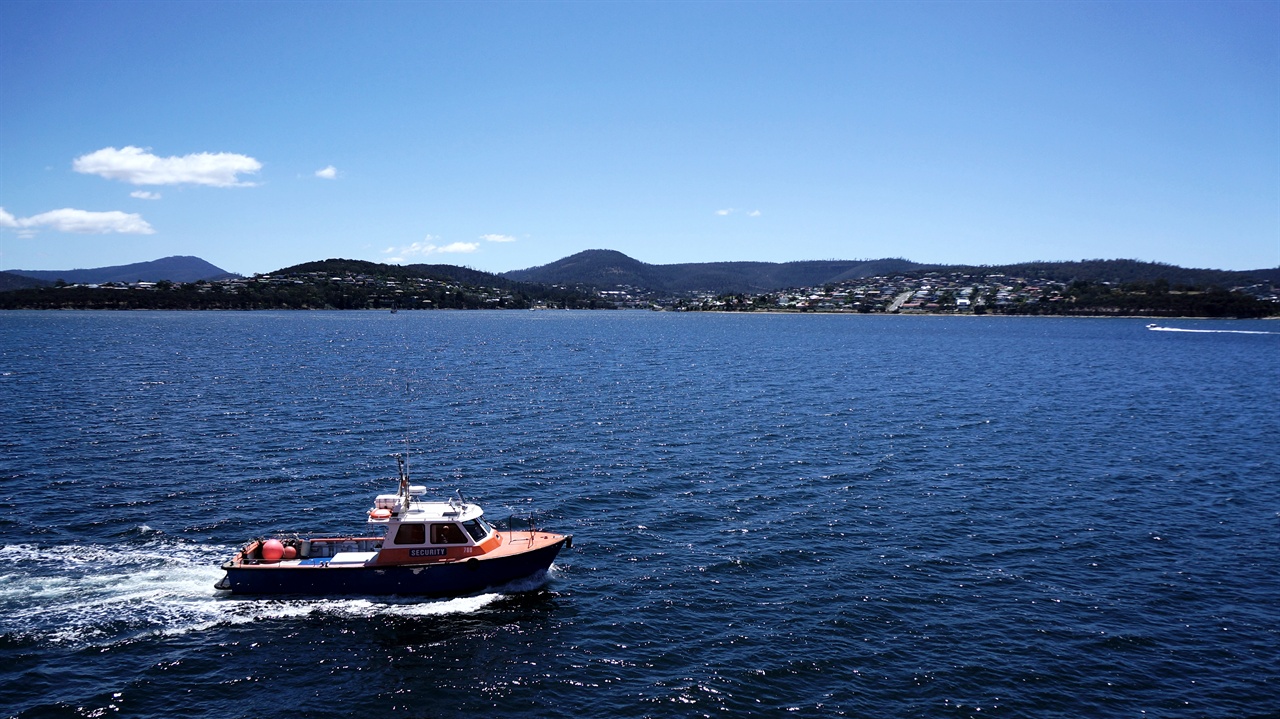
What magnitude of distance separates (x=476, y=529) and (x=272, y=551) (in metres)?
8.45

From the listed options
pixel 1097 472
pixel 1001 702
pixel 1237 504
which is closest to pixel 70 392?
pixel 1001 702

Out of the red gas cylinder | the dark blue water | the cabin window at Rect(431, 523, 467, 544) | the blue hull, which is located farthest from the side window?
the red gas cylinder

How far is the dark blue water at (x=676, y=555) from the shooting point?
986 inches

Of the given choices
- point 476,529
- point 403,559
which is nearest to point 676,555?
point 476,529

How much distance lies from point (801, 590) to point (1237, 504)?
31306mm

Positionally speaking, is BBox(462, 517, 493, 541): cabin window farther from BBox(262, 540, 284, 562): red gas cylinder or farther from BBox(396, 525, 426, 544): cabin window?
BBox(262, 540, 284, 562): red gas cylinder

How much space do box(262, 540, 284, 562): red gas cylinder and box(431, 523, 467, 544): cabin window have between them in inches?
250

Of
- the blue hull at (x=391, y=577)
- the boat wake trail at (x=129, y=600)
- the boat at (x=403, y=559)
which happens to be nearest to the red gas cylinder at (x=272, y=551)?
the boat at (x=403, y=559)

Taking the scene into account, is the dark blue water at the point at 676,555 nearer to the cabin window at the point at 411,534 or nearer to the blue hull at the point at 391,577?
the blue hull at the point at 391,577

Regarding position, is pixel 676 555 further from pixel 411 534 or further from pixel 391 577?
pixel 391 577

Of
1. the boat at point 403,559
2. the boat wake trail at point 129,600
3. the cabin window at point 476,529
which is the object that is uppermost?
the cabin window at point 476,529

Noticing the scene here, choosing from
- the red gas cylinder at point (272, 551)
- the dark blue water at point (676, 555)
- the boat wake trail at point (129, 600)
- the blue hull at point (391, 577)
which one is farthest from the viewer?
the red gas cylinder at point (272, 551)

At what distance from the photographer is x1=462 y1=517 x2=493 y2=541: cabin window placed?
108 feet

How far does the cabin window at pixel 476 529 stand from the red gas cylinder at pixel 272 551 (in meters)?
7.67
